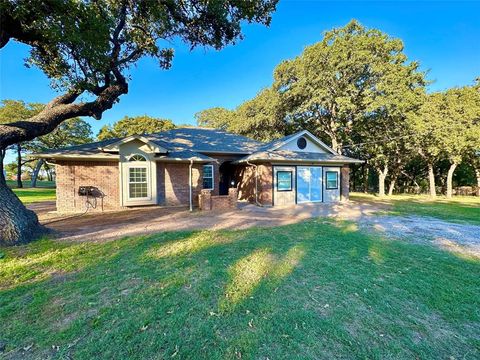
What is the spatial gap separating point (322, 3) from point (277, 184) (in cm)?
951

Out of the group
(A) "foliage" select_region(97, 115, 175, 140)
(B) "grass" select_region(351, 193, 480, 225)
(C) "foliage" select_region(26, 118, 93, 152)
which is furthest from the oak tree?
(C) "foliage" select_region(26, 118, 93, 152)

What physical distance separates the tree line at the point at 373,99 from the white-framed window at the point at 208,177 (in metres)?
10.5

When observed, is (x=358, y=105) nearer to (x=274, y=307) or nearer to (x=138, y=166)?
(x=138, y=166)

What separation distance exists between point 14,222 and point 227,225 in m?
5.75

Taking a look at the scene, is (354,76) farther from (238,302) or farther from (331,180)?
(238,302)

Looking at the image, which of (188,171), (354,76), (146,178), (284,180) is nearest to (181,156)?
(188,171)

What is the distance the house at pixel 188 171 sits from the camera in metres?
11.1

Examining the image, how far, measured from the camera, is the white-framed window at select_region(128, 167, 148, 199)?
1144 cm

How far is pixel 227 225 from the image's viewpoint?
8.14m

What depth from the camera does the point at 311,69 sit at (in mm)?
19109

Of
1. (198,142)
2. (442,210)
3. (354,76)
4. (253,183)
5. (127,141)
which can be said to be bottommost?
(442,210)

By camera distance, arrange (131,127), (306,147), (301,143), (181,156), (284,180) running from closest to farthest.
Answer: (181,156) < (284,180) < (301,143) < (306,147) < (131,127)

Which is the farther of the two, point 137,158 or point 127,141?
point 137,158

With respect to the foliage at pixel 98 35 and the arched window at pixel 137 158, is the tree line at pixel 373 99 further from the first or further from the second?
the arched window at pixel 137 158
